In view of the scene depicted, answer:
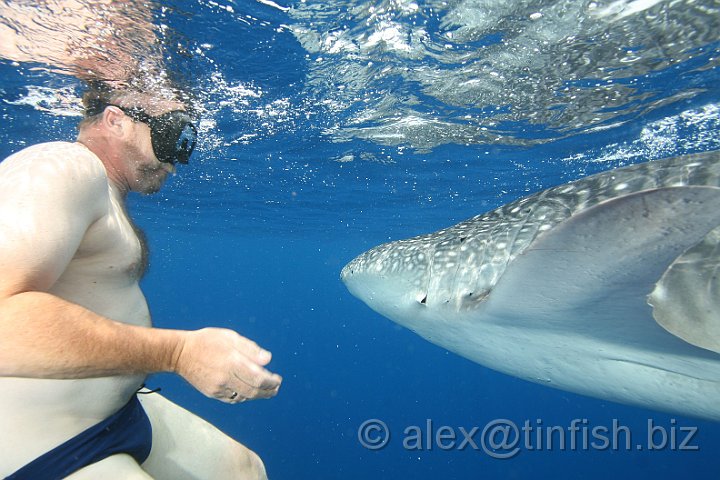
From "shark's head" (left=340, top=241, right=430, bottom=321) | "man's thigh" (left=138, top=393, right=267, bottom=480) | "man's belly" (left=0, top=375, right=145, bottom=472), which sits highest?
"shark's head" (left=340, top=241, right=430, bottom=321)

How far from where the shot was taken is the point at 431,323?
323 centimetres

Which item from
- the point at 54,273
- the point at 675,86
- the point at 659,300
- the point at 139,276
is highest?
the point at 675,86

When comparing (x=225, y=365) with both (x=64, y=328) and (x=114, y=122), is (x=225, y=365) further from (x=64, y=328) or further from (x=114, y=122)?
(x=114, y=122)

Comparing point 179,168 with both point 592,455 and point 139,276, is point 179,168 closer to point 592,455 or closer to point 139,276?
point 139,276

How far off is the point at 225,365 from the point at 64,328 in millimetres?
571

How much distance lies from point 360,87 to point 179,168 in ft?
25.7

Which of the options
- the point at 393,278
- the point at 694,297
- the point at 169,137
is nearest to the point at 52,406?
the point at 393,278

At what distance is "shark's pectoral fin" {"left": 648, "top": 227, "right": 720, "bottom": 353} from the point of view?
190 centimetres

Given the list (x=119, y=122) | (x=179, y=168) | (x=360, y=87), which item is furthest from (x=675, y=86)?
(x=179, y=168)

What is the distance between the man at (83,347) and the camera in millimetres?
1438

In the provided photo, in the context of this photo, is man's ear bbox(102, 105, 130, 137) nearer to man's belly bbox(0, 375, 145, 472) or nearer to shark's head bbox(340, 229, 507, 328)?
man's belly bbox(0, 375, 145, 472)

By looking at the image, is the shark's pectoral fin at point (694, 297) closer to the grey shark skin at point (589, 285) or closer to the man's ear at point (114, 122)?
the grey shark skin at point (589, 285)

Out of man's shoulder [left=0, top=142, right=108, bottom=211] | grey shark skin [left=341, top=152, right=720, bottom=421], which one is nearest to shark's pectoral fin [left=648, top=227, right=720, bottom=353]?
grey shark skin [left=341, top=152, right=720, bottom=421]

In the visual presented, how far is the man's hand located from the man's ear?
2323 mm
